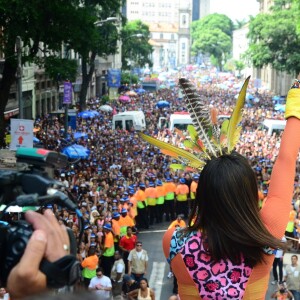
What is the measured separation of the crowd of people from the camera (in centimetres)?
1390

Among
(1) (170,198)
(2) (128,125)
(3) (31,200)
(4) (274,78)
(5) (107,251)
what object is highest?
(3) (31,200)

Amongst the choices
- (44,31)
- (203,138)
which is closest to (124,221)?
(44,31)

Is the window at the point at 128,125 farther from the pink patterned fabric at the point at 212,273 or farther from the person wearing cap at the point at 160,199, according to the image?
the pink patterned fabric at the point at 212,273

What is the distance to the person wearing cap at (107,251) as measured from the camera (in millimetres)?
15711

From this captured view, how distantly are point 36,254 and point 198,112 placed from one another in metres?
1.73

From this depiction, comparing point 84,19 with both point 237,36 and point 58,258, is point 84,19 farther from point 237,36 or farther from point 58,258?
point 237,36

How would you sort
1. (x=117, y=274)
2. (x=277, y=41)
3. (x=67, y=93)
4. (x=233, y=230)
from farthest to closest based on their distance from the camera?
1. (x=277, y=41)
2. (x=67, y=93)
3. (x=117, y=274)
4. (x=233, y=230)

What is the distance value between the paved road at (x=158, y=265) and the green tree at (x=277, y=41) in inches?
1595

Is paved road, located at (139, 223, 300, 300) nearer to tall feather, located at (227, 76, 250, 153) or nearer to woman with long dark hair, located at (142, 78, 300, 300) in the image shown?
tall feather, located at (227, 76, 250, 153)

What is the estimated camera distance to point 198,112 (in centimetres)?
373

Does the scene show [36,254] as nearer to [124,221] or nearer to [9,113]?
[124,221]

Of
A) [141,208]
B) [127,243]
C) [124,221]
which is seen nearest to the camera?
[127,243]

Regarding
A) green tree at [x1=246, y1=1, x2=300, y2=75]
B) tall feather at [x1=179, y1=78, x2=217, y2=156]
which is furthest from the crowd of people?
green tree at [x1=246, y1=1, x2=300, y2=75]

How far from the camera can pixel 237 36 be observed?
19588 cm
